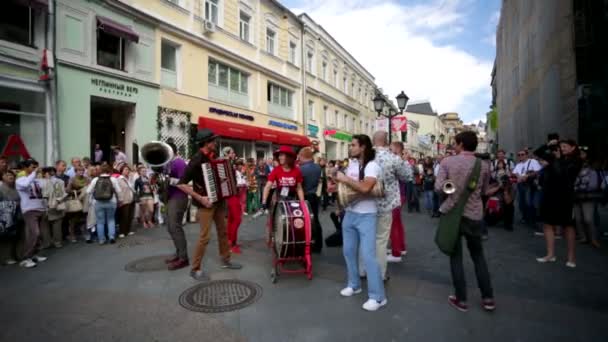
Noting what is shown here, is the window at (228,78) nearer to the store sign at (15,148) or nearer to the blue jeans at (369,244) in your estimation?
the store sign at (15,148)

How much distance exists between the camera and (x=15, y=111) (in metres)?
9.64

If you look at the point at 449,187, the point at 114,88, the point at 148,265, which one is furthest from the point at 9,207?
the point at 114,88

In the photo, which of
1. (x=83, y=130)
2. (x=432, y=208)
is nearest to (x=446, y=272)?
(x=432, y=208)

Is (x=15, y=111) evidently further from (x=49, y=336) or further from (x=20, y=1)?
(x=49, y=336)

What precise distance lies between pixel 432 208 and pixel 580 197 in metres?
4.92

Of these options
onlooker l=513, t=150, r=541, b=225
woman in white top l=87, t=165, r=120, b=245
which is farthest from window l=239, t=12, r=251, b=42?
onlooker l=513, t=150, r=541, b=225

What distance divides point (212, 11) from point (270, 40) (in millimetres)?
5031

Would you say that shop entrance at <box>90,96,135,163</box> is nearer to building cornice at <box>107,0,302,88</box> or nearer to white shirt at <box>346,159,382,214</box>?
A: building cornice at <box>107,0,302,88</box>

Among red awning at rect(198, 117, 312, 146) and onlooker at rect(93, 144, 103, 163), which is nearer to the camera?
onlooker at rect(93, 144, 103, 163)

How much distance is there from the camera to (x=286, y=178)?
5.06 metres

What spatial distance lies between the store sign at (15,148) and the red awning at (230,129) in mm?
5987

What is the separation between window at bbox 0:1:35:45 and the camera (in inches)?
360

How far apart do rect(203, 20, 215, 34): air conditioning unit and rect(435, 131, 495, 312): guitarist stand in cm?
1396

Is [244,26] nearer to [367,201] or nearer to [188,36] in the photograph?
[188,36]
